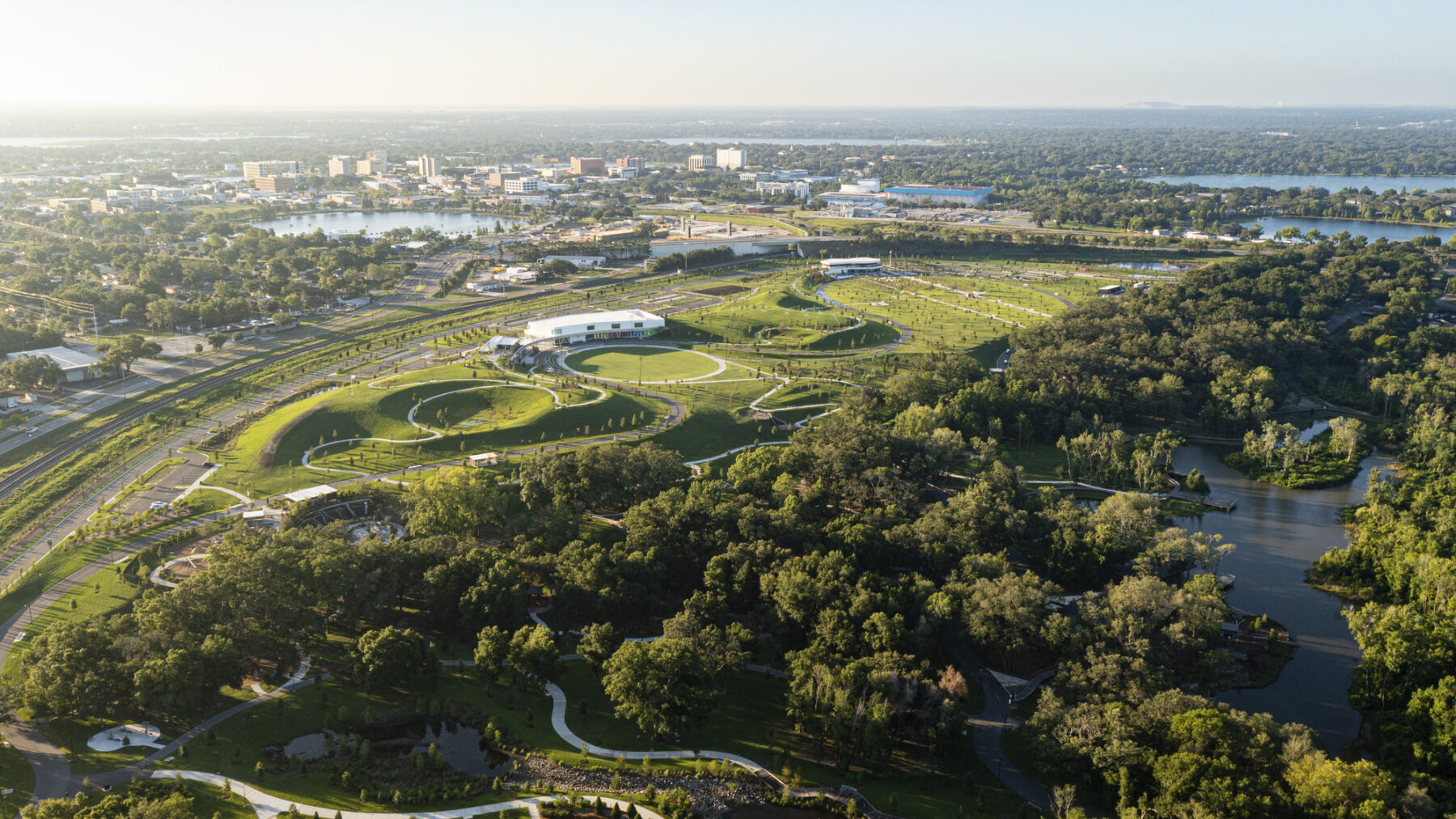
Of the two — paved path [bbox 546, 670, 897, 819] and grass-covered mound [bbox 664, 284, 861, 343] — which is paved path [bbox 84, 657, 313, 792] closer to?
paved path [bbox 546, 670, 897, 819]

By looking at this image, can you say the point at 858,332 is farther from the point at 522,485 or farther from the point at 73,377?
the point at 73,377

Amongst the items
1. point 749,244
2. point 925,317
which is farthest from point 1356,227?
point 925,317

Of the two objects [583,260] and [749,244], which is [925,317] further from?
[583,260]

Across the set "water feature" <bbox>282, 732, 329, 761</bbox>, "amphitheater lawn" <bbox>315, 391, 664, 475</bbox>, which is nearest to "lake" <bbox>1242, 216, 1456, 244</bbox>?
"amphitheater lawn" <bbox>315, 391, 664, 475</bbox>

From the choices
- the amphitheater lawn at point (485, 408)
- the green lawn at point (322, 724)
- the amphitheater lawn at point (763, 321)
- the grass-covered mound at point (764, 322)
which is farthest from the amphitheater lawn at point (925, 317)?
the green lawn at point (322, 724)

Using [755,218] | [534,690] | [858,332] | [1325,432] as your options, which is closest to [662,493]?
[534,690]
